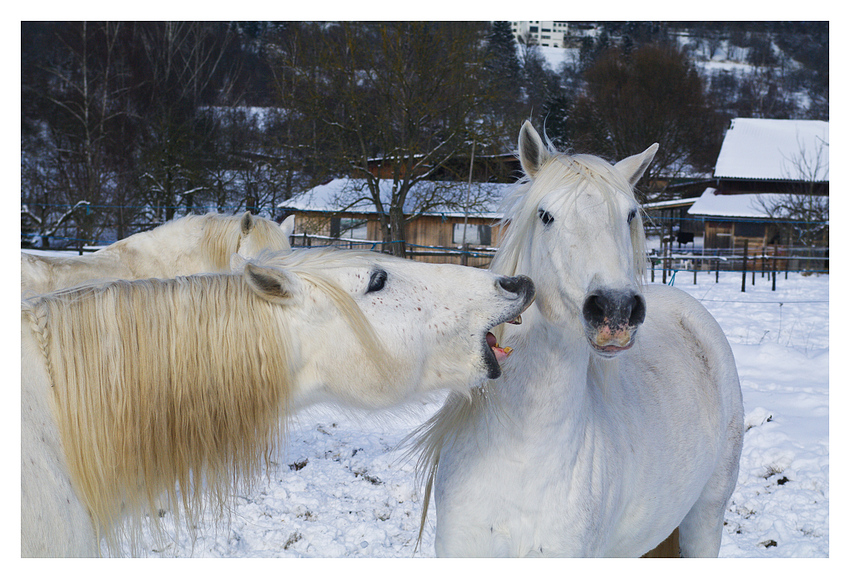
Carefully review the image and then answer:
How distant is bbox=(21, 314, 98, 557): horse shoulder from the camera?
1.30 meters

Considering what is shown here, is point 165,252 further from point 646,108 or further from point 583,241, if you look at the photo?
point 646,108

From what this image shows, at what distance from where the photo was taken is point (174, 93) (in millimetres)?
13062

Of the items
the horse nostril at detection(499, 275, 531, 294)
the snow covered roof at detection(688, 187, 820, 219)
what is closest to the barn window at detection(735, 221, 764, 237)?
the snow covered roof at detection(688, 187, 820, 219)

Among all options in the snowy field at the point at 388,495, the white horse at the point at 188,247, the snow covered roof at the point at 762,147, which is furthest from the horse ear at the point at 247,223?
the snow covered roof at the point at 762,147

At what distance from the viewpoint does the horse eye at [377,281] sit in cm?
156

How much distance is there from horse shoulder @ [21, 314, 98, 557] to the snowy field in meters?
0.65

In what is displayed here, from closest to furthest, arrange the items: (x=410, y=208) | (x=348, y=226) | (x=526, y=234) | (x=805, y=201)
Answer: (x=526, y=234)
(x=410, y=208)
(x=805, y=201)
(x=348, y=226)

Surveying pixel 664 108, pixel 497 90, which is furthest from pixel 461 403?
pixel 664 108

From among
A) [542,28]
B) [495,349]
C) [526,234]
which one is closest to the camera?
[495,349]

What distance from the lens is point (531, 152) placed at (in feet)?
6.84

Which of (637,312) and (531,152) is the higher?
(531,152)

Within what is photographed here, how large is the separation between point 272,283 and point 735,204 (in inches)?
1152

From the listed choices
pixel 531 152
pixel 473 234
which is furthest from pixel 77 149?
pixel 473 234

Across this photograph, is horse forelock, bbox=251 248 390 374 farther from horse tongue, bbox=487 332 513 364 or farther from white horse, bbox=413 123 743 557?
white horse, bbox=413 123 743 557
